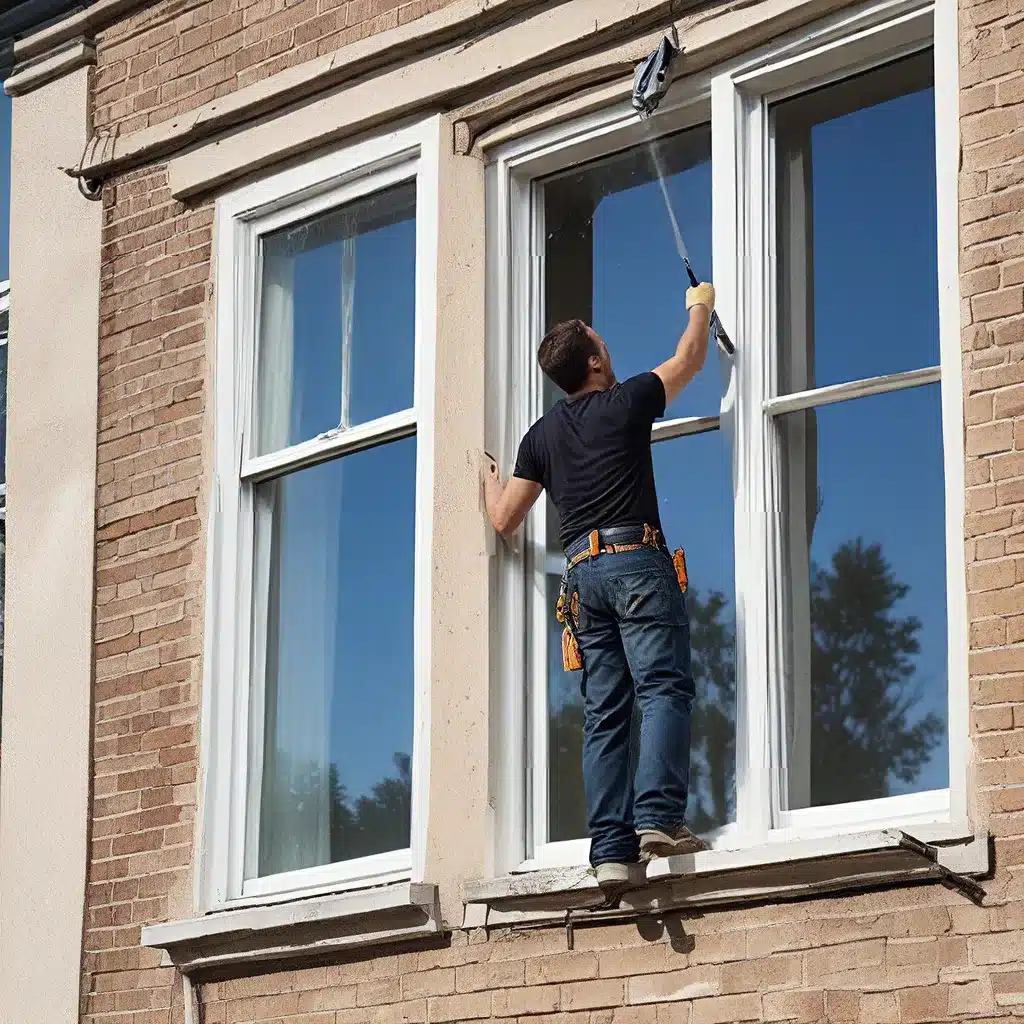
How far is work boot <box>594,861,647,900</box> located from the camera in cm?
625

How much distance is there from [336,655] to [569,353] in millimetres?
1662

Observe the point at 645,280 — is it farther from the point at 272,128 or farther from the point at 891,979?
the point at 891,979

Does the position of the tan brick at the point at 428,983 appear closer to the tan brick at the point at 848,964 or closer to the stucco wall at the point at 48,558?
the tan brick at the point at 848,964

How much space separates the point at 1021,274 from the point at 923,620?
1.04 m

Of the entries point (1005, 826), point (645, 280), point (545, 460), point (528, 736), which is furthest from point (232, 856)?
point (1005, 826)

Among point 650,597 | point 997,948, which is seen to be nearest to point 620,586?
point 650,597

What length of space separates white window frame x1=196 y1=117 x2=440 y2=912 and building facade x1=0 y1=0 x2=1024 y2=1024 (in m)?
0.02

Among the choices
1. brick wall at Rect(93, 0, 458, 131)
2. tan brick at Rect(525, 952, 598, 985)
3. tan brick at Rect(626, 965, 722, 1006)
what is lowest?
tan brick at Rect(626, 965, 722, 1006)

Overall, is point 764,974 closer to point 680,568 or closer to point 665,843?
point 665,843

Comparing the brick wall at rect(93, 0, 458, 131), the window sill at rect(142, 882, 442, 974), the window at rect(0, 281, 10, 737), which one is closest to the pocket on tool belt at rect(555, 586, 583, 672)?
the window sill at rect(142, 882, 442, 974)

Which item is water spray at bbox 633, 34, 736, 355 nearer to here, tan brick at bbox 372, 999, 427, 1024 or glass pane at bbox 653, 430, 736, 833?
glass pane at bbox 653, 430, 736, 833

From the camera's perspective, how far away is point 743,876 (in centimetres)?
617

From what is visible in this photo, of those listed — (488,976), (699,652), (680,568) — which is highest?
(680,568)

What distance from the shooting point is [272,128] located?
8281mm
